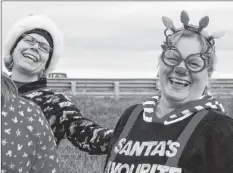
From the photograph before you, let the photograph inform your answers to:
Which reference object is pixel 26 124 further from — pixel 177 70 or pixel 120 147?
pixel 177 70

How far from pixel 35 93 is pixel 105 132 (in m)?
0.61

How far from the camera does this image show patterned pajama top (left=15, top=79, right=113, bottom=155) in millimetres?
5125

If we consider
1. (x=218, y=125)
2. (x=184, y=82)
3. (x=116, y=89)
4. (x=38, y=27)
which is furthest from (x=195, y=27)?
(x=116, y=89)

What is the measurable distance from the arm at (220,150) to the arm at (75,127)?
1.41 metres

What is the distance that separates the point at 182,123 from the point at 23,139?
37.6 inches

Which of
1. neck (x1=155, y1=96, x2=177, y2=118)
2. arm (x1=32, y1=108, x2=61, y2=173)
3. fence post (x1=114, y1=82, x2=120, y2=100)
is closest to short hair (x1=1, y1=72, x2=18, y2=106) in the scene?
arm (x1=32, y1=108, x2=61, y2=173)

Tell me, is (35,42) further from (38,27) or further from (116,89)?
(116,89)

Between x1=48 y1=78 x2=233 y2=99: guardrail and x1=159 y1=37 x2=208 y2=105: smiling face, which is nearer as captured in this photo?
x1=159 y1=37 x2=208 y2=105: smiling face

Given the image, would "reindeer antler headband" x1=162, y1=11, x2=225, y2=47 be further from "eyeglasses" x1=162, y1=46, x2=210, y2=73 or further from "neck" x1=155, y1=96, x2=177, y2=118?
"neck" x1=155, y1=96, x2=177, y2=118

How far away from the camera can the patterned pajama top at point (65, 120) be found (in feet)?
16.8

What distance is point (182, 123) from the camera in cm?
407

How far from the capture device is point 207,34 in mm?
4191

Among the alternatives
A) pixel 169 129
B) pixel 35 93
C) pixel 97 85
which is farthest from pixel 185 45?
pixel 97 85

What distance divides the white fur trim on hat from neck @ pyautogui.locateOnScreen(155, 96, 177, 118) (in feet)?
4.57
